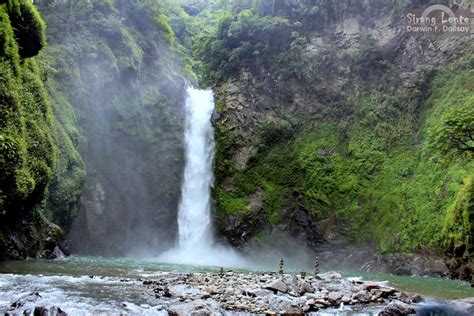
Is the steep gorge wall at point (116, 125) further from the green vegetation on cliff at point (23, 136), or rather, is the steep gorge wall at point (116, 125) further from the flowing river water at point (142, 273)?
the green vegetation on cliff at point (23, 136)

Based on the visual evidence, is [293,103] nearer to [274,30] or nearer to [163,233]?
[274,30]

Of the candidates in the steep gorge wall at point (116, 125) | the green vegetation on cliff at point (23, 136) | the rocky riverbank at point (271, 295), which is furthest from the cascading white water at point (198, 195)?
the rocky riverbank at point (271, 295)

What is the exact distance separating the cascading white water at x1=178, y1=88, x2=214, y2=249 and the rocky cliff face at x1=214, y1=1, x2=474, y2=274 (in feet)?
2.46

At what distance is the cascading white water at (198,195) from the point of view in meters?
27.9

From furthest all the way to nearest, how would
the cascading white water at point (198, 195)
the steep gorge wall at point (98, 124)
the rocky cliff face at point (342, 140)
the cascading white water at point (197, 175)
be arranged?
the cascading white water at point (197, 175) < the cascading white water at point (198, 195) < the rocky cliff face at point (342, 140) < the steep gorge wall at point (98, 124)

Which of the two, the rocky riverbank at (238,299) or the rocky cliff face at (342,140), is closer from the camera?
the rocky riverbank at (238,299)

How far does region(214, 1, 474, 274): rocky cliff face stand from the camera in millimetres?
25828

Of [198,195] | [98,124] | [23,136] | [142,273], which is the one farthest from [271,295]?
[98,124]

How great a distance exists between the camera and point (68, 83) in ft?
85.7

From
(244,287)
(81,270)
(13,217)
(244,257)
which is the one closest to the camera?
(244,287)

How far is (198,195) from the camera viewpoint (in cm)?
2992

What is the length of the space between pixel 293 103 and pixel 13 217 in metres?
20.9

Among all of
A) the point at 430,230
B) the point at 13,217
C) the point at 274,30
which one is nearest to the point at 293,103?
the point at 274,30

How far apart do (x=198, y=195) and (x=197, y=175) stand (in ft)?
4.57
